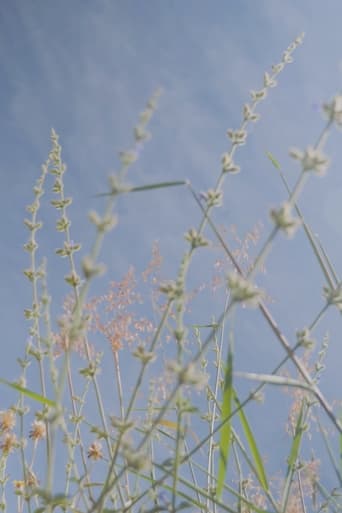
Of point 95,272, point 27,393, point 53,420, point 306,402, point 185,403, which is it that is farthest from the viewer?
point 306,402

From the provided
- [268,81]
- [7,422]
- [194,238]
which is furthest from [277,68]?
[7,422]

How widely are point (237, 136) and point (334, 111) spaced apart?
1.39ft

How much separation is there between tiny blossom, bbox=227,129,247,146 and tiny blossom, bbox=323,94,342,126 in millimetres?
383

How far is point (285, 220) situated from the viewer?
1.03 metres

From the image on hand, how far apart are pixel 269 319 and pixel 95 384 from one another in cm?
52

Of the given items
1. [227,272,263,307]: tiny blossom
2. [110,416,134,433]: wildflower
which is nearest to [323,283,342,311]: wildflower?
[227,272,263,307]: tiny blossom

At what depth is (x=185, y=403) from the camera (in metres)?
1.16

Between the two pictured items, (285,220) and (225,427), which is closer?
(285,220)

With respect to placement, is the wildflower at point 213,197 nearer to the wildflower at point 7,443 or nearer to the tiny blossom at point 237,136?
the tiny blossom at point 237,136

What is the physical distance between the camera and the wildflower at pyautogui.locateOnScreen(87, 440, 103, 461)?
90.0 inches

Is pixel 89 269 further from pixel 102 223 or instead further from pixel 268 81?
pixel 268 81

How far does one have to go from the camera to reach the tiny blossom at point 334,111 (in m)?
1.21

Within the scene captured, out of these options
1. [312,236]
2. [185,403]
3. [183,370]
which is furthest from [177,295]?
[312,236]

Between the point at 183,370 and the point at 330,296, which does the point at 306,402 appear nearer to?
the point at 330,296
